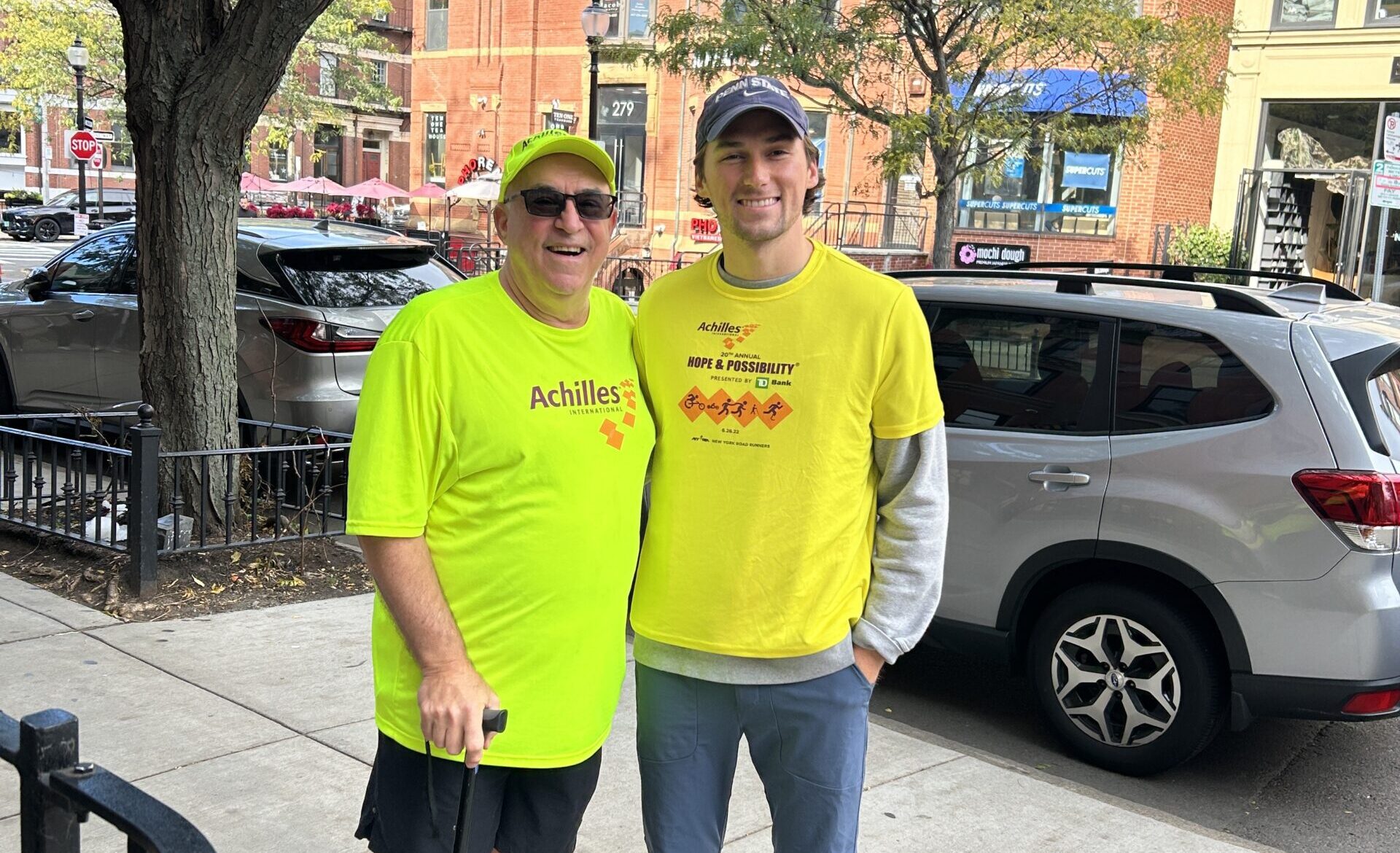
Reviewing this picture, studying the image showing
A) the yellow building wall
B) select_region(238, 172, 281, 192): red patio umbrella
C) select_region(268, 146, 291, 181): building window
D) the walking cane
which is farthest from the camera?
select_region(268, 146, 291, 181): building window

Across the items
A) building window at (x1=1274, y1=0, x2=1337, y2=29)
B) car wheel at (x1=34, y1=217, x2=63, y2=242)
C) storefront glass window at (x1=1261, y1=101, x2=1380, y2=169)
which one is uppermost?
building window at (x1=1274, y1=0, x2=1337, y2=29)

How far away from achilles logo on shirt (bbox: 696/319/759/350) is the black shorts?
0.84 m

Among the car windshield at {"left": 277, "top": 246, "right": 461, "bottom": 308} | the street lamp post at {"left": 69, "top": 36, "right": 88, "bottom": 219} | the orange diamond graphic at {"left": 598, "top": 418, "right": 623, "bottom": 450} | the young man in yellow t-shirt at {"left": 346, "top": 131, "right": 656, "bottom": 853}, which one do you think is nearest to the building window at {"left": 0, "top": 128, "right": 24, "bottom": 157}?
the street lamp post at {"left": 69, "top": 36, "right": 88, "bottom": 219}

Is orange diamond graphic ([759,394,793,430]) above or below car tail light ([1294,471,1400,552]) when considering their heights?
above

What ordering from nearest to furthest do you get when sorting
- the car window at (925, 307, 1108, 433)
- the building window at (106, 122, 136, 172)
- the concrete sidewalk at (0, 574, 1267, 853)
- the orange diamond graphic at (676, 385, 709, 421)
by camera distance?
the orange diamond graphic at (676, 385, 709, 421)
the concrete sidewalk at (0, 574, 1267, 853)
the car window at (925, 307, 1108, 433)
the building window at (106, 122, 136, 172)

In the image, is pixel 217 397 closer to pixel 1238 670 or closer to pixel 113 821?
pixel 1238 670

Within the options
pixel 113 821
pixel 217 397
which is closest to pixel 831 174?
pixel 217 397

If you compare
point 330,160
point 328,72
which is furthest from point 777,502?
point 330,160

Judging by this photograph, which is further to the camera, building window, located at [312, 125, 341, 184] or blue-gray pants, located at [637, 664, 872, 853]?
building window, located at [312, 125, 341, 184]

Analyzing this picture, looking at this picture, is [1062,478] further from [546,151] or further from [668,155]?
[668,155]

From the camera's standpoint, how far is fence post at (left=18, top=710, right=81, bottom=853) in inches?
63.2

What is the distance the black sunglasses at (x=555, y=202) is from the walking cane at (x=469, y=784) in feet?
2.93

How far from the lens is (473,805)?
217cm

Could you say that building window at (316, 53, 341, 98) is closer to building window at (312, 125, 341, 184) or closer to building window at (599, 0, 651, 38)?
building window at (599, 0, 651, 38)
